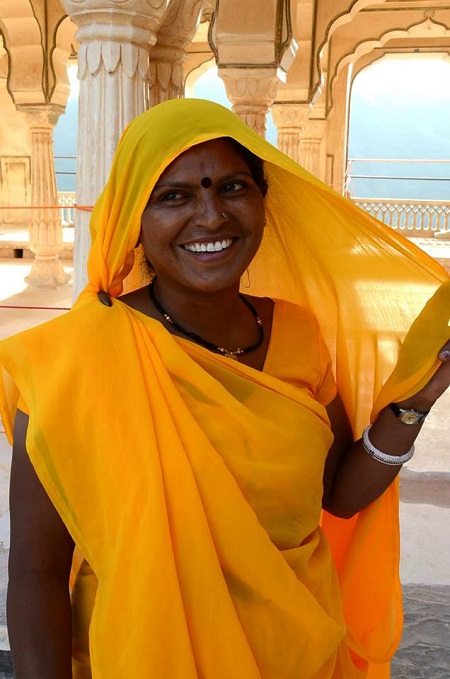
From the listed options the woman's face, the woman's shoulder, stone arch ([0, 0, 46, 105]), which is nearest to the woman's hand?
the woman's shoulder

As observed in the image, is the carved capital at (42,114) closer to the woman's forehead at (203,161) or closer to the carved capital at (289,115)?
the carved capital at (289,115)

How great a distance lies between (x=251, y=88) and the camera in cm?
455

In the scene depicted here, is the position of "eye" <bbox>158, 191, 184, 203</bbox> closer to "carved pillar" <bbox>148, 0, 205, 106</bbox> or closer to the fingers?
the fingers

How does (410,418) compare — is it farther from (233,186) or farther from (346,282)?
(233,186)

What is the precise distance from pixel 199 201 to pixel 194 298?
143mm

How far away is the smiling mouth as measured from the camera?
85cm

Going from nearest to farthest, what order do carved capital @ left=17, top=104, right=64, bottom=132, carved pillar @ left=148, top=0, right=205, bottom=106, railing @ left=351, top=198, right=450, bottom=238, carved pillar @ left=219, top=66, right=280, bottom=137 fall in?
carved pillar @ left=148, top=0, right=205, bottom=106 → carved pillar @ left=219, top=66, right=280, bottom=137 → carved capital @ left=17, top=104, right=64, bottom=132 → railing @ left=351, top=198, right=450, bottom=238

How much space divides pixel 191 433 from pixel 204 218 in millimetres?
265

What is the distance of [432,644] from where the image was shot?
5.49 ft

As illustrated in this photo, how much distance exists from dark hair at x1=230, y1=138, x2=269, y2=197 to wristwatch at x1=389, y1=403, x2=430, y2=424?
369 mm

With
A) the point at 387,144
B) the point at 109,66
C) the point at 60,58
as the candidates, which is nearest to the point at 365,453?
the point at 109,66

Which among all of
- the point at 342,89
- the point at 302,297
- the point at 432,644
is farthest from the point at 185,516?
the point at 342,89

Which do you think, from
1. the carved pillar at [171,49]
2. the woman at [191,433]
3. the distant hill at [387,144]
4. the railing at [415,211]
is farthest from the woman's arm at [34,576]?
the distant hill at [387,144]

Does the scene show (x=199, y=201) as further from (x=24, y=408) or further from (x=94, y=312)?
(x=24, y=408)
